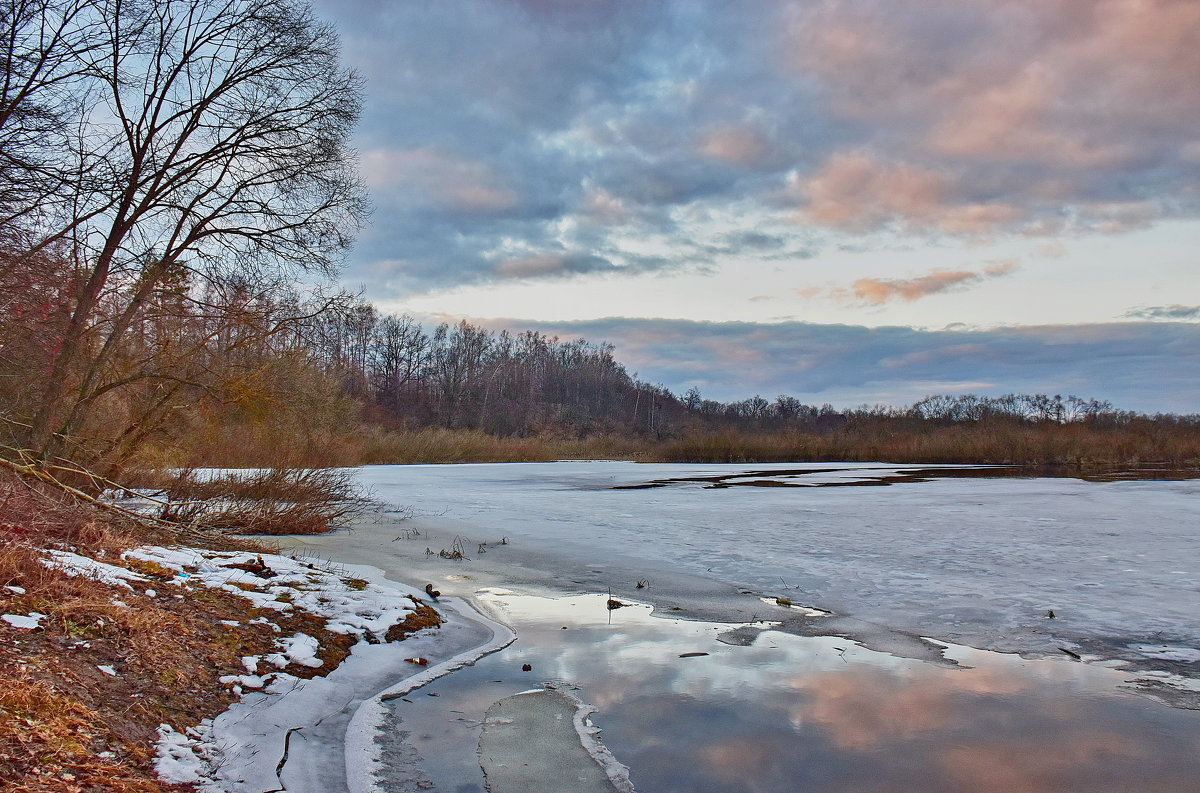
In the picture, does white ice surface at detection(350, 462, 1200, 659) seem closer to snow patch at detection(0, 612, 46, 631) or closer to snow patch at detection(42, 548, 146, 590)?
snow patch at detection(42, 548, 146, 590)

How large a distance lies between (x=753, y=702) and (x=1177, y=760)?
216 cm

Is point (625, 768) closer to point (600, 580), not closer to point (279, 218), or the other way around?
point (600, 580)

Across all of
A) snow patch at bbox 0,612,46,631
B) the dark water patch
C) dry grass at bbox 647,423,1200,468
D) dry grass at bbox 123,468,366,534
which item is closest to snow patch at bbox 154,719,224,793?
snow patch at bbox 0,612,46,631

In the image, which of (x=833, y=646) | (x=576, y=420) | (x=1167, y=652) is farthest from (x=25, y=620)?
(x=576, y=420)

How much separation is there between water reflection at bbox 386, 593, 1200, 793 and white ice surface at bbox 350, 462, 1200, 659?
3.93ft

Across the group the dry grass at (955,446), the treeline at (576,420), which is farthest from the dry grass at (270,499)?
the dry grass at (955,446)

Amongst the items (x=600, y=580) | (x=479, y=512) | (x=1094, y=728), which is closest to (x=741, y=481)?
(x=479, y=512)

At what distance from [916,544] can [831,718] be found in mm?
7229

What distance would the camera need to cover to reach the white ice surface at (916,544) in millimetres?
6859

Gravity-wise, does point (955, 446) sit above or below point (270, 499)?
above

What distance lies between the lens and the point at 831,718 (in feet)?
14.7

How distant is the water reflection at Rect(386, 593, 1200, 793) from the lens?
371 centimetres

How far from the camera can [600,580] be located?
347 inches

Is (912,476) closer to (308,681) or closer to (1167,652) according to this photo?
(1167,652)
